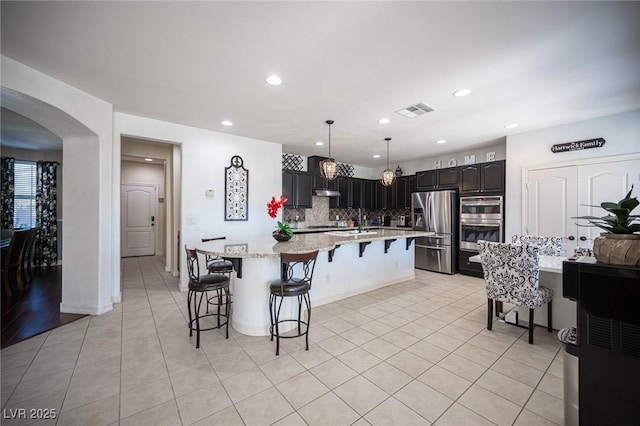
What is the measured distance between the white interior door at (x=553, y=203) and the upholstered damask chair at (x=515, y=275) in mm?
1966

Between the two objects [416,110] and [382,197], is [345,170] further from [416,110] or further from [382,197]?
[416,110]

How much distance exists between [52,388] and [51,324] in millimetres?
1531

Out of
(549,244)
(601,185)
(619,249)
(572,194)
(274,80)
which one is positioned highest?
(274,80)

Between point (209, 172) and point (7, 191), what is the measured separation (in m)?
4.95

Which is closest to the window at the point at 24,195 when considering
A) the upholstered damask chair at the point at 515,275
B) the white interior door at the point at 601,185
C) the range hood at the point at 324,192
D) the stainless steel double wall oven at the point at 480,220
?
the range hood at the point at 324,192

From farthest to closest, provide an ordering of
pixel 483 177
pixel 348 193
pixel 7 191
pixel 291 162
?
pixel 348 193 < pixel 291 162 < pixel 7 191 < pixel 483 177

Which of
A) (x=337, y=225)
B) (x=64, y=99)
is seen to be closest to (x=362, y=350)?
(x=64, y=99)

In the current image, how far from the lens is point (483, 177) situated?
5320 mm

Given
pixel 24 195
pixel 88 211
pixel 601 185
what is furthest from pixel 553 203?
pixel 24 195

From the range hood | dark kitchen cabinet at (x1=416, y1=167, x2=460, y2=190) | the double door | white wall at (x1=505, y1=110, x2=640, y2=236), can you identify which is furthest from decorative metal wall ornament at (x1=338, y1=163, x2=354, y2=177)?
the double door

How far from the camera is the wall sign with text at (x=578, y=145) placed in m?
3.84

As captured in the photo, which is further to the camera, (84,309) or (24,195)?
(24,195)

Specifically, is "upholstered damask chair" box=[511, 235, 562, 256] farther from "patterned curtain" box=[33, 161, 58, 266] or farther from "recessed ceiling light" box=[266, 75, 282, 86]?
"patterned curtain" box=[33, 161, 58, 266]

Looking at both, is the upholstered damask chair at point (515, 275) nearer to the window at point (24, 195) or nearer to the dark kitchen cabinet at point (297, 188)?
the dark kitchen cabinet at point (297, 188)
